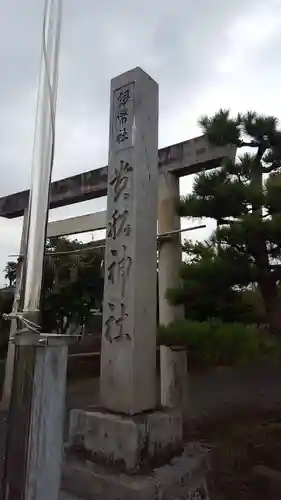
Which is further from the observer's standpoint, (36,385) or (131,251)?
(131,251)

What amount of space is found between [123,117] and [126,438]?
71.1 inches

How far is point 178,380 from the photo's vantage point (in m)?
3.25

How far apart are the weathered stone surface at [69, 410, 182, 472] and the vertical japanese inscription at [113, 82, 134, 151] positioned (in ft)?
5.03

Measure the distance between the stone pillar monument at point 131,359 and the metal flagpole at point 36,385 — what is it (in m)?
1.14

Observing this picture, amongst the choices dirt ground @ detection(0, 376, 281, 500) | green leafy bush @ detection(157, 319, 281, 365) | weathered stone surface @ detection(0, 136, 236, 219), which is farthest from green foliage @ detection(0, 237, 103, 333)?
green leafy bush @ detection(157, 319, 281, 365)

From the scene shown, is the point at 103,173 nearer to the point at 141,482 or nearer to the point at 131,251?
the point at 131,251

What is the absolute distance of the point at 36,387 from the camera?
2.50ft

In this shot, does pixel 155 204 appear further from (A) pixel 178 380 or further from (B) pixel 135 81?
(A) pixel 178 380

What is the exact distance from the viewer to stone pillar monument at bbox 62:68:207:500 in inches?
72.9

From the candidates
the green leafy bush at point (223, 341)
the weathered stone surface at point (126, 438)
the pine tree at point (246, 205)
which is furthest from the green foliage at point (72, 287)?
the weathered stone surface at point (126, 438)

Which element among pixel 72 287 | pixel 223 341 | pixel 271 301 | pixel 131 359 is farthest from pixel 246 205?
pixel 72 287

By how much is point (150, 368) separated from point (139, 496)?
2.03 feet

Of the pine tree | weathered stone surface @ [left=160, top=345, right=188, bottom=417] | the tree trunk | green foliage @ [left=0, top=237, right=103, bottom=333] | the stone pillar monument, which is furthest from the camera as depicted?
green foliage @ [left=0, top=237, right=103, bottom=333]

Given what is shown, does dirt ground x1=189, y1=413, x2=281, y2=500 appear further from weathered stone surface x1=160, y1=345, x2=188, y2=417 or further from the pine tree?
the pine tree
